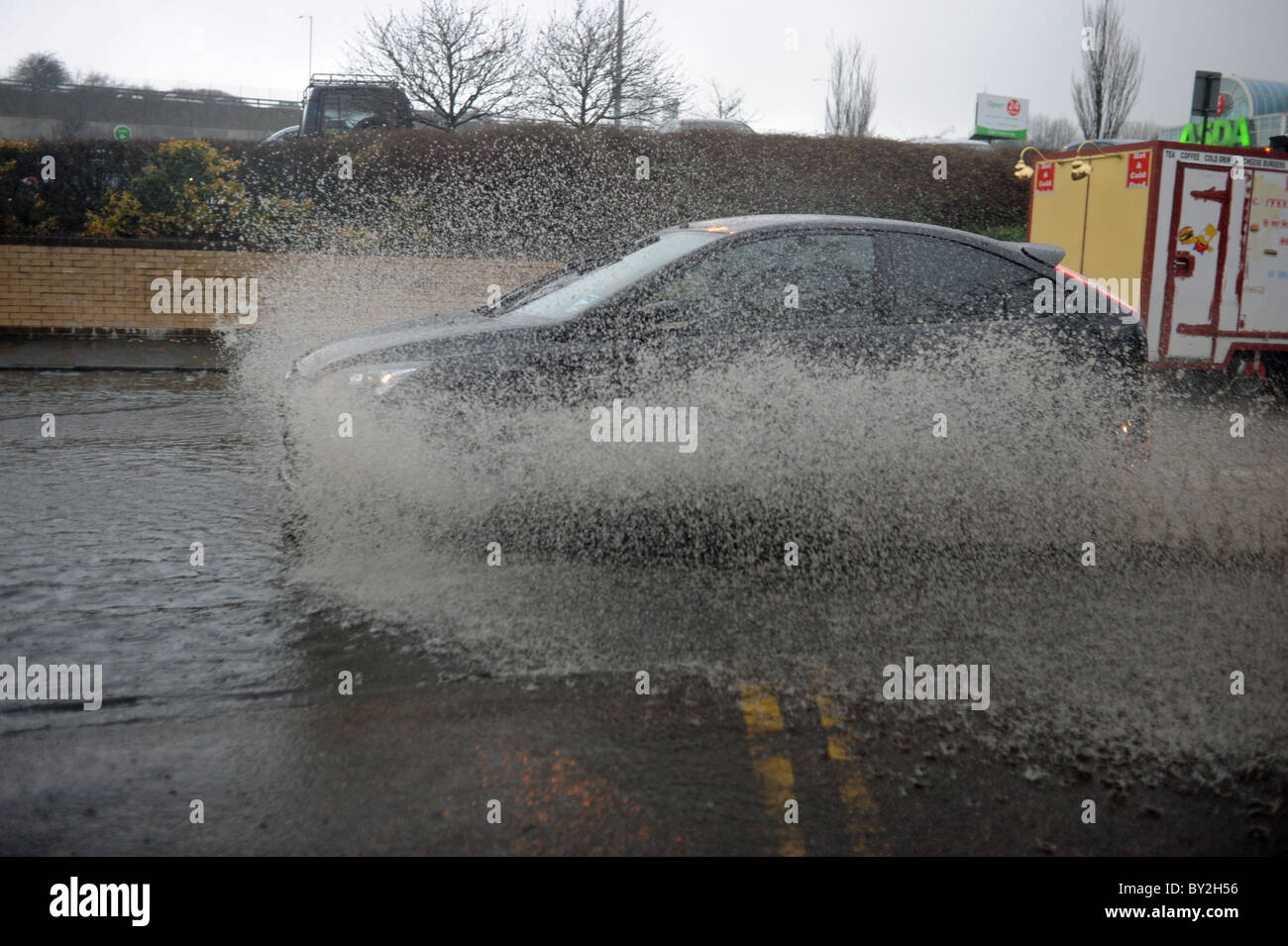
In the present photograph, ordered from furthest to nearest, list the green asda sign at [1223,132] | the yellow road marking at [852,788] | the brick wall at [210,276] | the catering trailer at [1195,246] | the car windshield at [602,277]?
the green asda sign at [1223,132], the brick wall at [210,276], the catering trailer at [1195,246], the car windshield at [602,277], the yellow road marking at [852,788]

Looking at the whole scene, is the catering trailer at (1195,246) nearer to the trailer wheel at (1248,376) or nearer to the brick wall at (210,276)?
the trailer wheel at (1248,376)

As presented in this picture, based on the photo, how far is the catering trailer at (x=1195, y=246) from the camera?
10.5m

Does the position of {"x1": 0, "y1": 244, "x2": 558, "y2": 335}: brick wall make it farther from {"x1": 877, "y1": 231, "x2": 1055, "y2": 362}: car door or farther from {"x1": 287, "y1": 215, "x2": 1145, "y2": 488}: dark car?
{"x1": 877, "y1": 231, "x2": 1055, "y2": 362}: car door

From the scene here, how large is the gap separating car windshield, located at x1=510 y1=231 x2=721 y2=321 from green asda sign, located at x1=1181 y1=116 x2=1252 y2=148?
10.5m

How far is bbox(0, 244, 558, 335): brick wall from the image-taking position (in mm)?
13047

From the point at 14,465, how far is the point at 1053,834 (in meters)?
6.19

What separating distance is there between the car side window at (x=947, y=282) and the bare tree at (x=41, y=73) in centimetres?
4764

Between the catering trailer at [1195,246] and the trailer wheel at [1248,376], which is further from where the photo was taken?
the trailer wheel at [1248,376]

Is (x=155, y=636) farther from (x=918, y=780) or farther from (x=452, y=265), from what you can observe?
(x=452, y=265)

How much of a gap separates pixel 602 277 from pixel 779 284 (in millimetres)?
940

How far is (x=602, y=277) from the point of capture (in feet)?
18.0

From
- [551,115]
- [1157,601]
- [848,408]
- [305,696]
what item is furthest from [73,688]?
[551,115]

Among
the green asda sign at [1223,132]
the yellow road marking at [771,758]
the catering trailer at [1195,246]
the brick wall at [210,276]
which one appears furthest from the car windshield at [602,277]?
the green asda sign at [1223,132]

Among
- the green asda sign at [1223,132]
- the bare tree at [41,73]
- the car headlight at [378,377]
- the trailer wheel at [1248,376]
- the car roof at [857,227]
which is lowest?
the trailer wheel at [1248,376]
